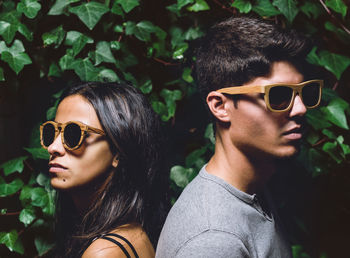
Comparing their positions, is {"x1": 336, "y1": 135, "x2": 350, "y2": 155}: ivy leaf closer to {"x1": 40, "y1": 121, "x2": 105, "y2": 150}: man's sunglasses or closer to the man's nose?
the man's nose

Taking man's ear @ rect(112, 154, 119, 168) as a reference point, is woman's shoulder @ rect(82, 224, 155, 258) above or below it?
below

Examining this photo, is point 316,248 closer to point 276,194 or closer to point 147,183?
point 276,194

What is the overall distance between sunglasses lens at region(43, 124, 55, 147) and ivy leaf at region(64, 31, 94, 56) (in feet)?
1.64

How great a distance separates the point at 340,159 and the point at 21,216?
1442 millimetres

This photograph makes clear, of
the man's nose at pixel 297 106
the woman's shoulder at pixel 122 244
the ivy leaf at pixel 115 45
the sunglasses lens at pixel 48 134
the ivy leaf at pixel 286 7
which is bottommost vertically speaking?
the woman's shoulder at pixel 122 244

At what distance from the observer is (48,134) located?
1284mm

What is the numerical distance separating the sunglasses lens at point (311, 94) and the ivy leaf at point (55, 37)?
1.11 metres

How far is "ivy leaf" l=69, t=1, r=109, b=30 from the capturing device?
5.23 feet

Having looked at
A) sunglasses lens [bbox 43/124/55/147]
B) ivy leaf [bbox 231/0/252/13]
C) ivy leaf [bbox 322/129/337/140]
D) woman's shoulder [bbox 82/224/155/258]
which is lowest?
woman's shoulder [bbox 82/224/155/258]

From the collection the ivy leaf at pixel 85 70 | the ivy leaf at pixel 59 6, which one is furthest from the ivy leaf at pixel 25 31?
the ivy leaf at pixel 85 70

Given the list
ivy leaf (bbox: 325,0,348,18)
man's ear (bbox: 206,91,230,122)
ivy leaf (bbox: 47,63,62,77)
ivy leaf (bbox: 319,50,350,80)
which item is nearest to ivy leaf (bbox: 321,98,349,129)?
ivy leaf (bbox: 319,50,350,80)

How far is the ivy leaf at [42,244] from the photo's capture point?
1646 mm

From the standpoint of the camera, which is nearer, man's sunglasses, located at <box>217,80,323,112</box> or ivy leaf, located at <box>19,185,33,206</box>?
man's sunglasses, located at <box>217,80,323,112</box>

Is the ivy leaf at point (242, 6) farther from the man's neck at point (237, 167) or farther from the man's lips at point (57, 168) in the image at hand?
the man's lips at point (57, 168)
